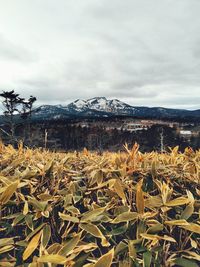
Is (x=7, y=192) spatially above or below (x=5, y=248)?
above

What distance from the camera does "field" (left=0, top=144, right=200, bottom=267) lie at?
203 centimetres

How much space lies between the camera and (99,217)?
84.5 inches

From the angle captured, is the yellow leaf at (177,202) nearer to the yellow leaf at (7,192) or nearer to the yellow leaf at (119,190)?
the yellow leaf at (119,190)

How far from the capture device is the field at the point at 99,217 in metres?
2.03

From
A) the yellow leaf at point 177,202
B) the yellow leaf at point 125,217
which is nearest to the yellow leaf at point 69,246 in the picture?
the yellow leaf at point 125,217

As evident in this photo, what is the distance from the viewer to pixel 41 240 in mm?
2037

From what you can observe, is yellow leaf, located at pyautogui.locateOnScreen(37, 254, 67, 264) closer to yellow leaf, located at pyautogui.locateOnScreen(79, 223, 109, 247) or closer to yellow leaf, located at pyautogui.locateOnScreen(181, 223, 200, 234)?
yellow leaf, located at pyautogui.locateOnScreen(79, 223, 109, 247)

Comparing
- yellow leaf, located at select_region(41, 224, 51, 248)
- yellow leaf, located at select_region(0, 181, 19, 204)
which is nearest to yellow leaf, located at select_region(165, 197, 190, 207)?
yellow leaf, located at select_region(41, 224, 51, 248)

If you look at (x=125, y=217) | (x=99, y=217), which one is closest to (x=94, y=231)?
(x=99, y=217)

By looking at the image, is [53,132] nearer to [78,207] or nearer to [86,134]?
[86,134]

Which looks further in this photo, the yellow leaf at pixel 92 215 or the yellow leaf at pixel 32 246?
the yellow leaf at pixel 92 215

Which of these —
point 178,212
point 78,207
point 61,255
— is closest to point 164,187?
point 178,212

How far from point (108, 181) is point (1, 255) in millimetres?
851

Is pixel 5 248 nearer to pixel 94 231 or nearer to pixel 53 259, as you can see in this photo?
pixel 53 259
